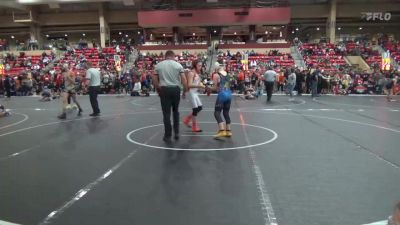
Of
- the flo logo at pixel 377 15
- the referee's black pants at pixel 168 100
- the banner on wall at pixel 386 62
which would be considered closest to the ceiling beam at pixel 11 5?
the banner on wall at pixel 386 62

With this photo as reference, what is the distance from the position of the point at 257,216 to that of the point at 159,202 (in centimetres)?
107

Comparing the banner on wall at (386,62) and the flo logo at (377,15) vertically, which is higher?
the flo logo at (377,15)

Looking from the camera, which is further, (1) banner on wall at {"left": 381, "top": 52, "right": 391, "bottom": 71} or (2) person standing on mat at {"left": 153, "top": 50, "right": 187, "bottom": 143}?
(1) banner on wall at {"left": 381, "top": 52, "right": 391, "bottom": 71}

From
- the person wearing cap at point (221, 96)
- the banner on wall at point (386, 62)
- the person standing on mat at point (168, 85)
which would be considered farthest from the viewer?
the banner on wall at point (386, 62)

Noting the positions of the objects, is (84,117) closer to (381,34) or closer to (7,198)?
(7,198)

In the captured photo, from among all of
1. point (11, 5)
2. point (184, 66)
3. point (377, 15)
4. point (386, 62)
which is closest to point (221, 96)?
point (184, 66)

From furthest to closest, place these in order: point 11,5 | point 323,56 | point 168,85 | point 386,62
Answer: point 11,5 < point 323,56 < point 386,62 < point 168,85

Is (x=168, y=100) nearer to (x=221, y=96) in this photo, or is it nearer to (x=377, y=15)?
(x=221, y=96)

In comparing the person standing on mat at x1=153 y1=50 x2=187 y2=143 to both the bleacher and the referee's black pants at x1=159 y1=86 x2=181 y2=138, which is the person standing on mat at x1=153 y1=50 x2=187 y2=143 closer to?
the referee's black pants at x1=159 y1=86 x2=181 y2=138

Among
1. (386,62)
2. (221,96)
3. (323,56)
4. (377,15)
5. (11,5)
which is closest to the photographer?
(221,96)

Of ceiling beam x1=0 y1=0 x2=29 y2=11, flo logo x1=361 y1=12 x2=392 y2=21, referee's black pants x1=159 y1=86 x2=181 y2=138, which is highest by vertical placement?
ceiling beam x1=0 y1=0 x2=29 y2=11

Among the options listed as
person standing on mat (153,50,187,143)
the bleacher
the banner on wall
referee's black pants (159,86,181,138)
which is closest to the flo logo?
the bleacher

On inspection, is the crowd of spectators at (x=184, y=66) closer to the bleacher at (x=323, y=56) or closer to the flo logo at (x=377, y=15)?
the bleacher at (x=323, y=56)

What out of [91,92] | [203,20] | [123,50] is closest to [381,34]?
[203,20]
